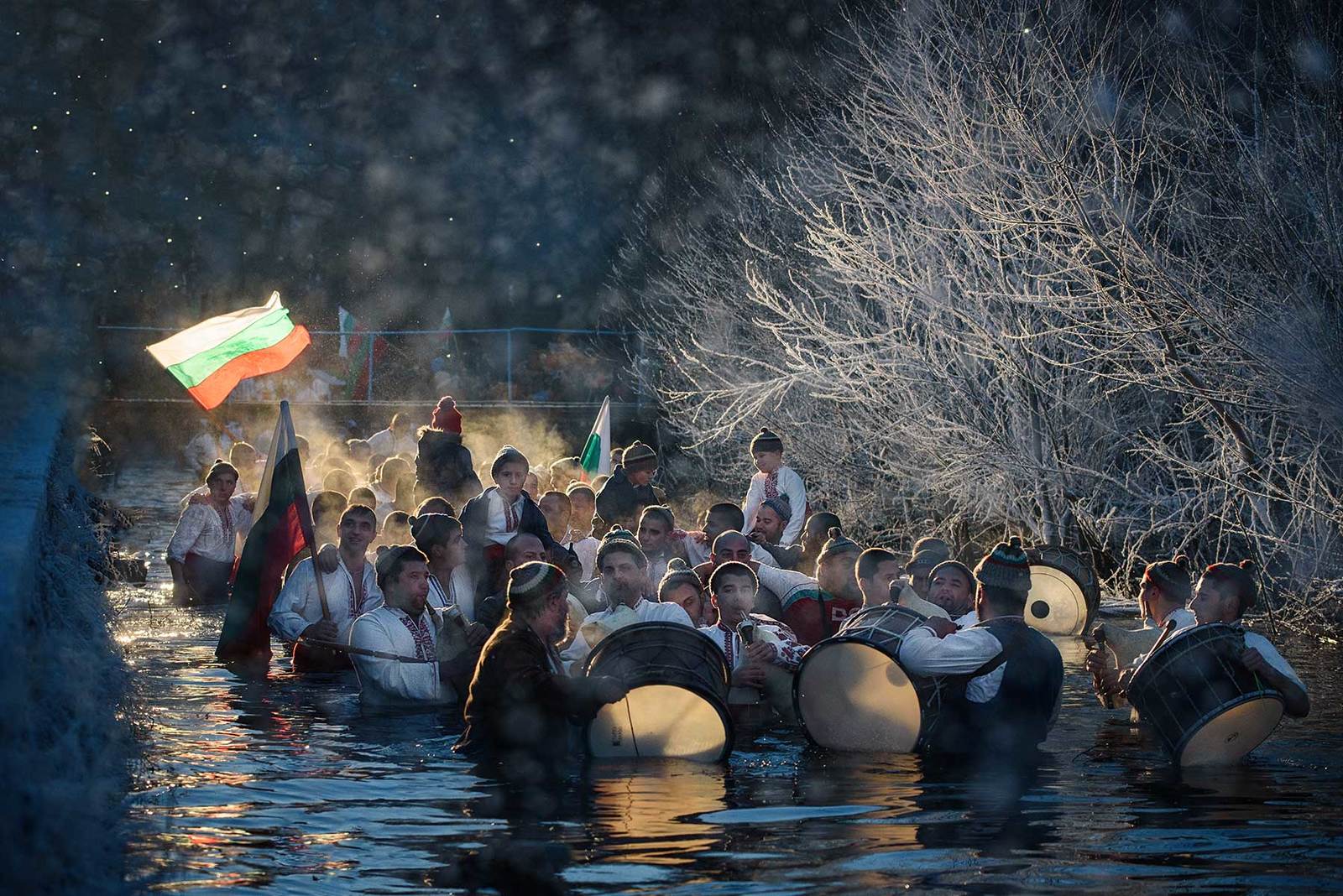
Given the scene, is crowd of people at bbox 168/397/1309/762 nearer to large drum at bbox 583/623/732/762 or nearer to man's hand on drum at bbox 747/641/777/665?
man's hand on drum at bbox 747/641/777/665

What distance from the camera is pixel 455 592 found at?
12242mm

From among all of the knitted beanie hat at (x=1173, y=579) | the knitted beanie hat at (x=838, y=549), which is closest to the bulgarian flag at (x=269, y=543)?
the knitted beanie hat at (x=838, y=549)

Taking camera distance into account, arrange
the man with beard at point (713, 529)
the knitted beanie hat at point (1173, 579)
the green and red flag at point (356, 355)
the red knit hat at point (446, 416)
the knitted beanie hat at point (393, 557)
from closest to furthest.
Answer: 1. the knitted beanie hat at point (1173, 579)
2. the knitted beanie hat at point (393, 557)
3. the man with beard at point (713, 529)
4. the red knit hat at point (446, 416)
5. the green and red flag at point (356, 355)

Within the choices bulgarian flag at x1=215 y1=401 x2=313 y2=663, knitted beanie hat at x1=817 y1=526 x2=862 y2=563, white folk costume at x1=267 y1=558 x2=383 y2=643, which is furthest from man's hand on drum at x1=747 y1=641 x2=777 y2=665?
bulgarian flag at x1=215 y1=401 x2=313 y2=663

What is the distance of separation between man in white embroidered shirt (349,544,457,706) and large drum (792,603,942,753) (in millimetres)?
2436

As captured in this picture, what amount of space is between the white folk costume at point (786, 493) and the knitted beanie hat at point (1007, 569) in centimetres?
740

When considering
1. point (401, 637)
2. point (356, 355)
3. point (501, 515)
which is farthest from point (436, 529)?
point (356, 355)

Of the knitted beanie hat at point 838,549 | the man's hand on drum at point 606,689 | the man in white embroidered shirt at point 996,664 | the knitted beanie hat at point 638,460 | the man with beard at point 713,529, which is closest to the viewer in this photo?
the man's hand on drum at point 606,689

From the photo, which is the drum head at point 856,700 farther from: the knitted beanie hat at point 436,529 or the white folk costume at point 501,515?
the white folk costume at point 501,515

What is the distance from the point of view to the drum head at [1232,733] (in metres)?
9.29

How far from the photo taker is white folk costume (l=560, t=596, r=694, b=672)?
33.9ft

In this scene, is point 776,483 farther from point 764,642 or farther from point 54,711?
point 54,711

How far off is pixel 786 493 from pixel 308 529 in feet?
18.6

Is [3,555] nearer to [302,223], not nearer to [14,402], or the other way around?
[14,402]
